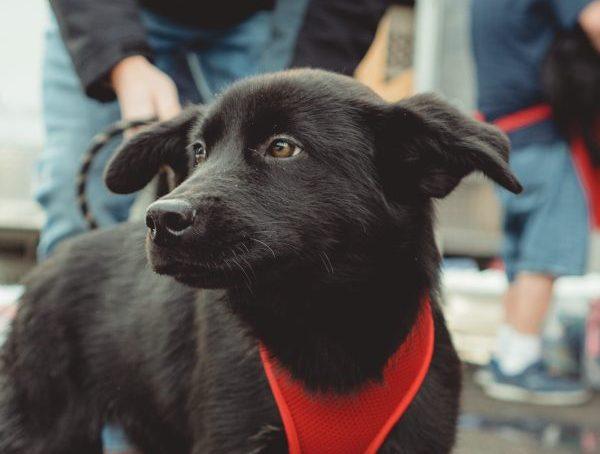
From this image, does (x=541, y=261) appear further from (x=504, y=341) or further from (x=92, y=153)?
(x=92, y=153)

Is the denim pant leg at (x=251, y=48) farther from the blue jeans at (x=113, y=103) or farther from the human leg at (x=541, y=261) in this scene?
the human leg at (x=541, y=261)

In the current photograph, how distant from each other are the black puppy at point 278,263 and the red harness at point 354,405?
0.08 feet

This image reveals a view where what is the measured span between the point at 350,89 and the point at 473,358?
3.19 metres

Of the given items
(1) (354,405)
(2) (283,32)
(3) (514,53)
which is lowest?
(3) (514,53)

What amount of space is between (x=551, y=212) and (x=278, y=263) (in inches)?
101

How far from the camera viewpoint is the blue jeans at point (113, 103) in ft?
8.73

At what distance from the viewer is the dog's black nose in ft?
5.26

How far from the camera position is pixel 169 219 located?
63.7 inches

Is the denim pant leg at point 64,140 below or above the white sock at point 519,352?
above

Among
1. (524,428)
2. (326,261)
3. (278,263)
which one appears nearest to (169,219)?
(278,263)

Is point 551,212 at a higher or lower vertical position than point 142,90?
lower

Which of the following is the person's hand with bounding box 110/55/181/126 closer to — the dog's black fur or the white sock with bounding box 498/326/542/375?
the dog's black fur

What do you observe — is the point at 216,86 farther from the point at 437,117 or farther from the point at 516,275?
the point at 516,275

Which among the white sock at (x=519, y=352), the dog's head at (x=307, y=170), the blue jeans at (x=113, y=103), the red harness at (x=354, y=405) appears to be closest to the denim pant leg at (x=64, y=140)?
the blue jeans at (x=113, y=103)
